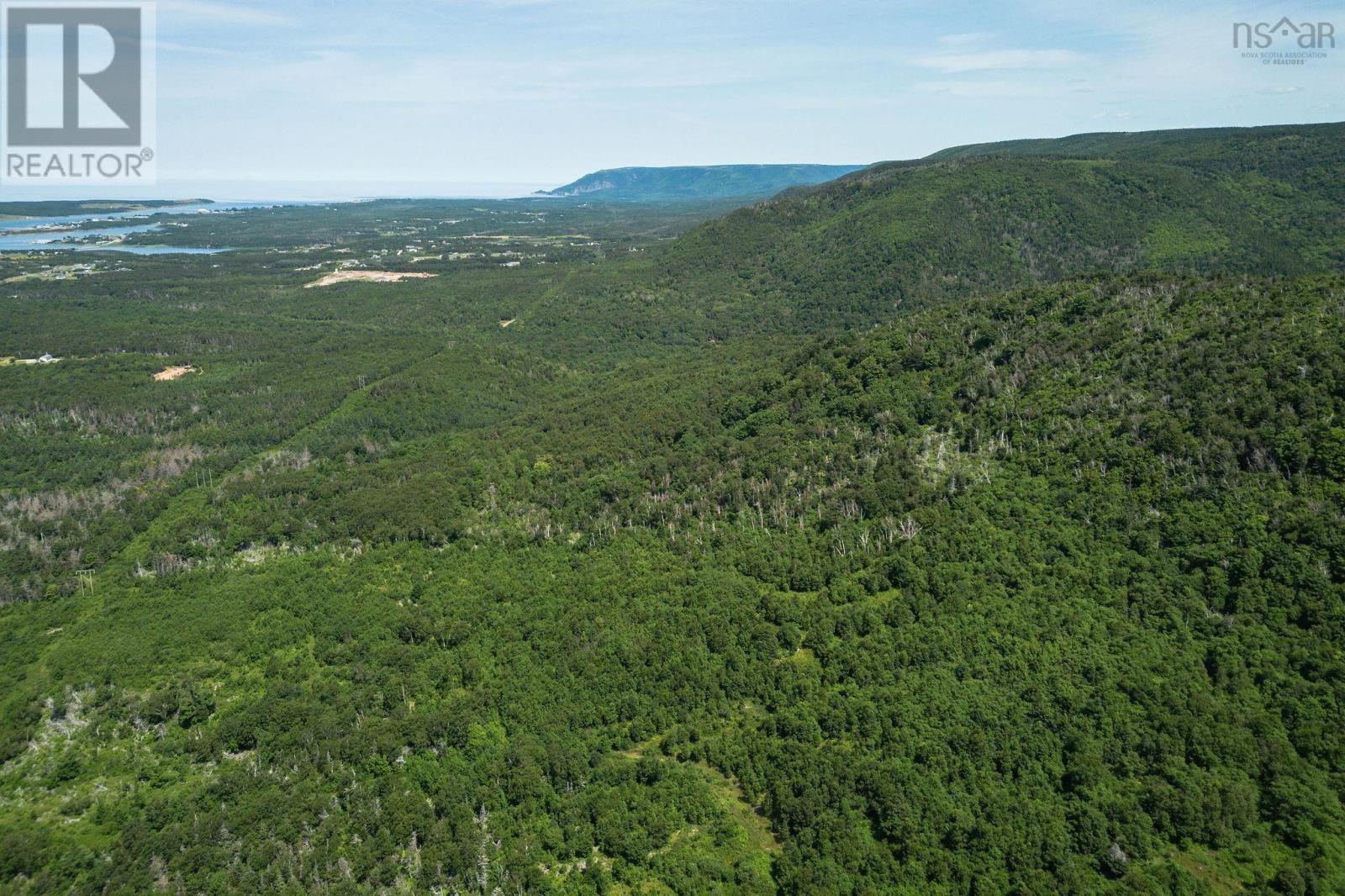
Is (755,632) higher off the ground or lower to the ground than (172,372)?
lower

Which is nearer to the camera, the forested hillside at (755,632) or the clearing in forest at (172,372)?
the forested hillside at (755,632)

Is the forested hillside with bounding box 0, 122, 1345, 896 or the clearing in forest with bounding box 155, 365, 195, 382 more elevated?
the clearing in forest with bounding box 155, 365, 195, 382

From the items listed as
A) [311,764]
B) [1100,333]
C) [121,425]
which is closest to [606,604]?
[311,764]

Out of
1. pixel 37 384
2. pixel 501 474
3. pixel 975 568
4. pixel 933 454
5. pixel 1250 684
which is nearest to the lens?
pixel 1250 684

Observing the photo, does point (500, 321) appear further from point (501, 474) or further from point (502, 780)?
point (502, 780)

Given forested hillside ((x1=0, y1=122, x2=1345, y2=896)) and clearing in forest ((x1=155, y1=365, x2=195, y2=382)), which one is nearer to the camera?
forested hillside ((x1=0, y1=122, x2=1345, y2=896))

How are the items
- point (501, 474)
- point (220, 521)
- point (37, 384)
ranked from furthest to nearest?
point (37, 384) < point (501, 474) < point (220, 521)

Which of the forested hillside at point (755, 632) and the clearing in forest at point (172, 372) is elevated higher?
the clearing in forest at point (172, 372)

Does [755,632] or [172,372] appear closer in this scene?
[755,632]
